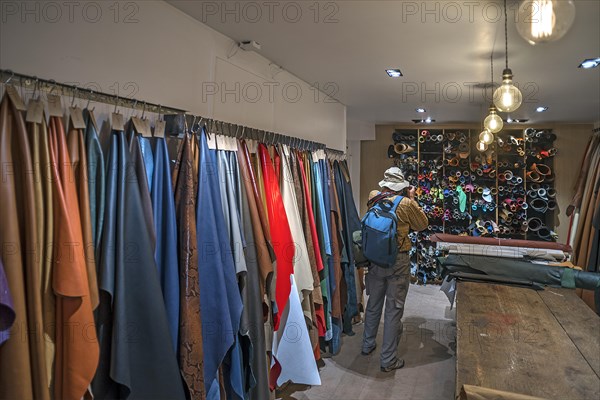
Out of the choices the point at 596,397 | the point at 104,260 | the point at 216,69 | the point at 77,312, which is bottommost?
the point at 596,397

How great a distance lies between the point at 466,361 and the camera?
1.53m

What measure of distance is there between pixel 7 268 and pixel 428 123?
577cm

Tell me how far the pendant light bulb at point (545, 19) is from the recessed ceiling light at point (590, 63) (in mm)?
2250

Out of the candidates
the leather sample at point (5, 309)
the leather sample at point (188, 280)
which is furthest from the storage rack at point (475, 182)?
the leather sample at point (5, 309)

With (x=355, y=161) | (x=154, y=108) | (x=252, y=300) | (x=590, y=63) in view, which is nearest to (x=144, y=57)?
(x=154, y=108)

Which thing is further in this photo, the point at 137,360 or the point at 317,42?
the point at 317,42

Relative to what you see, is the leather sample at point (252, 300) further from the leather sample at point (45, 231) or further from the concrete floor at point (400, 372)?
the leather sample at point (45, 231)

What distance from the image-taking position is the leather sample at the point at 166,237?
1.58 meters

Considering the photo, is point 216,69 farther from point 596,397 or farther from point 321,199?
point 596,397

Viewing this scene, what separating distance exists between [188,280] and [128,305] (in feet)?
0.96

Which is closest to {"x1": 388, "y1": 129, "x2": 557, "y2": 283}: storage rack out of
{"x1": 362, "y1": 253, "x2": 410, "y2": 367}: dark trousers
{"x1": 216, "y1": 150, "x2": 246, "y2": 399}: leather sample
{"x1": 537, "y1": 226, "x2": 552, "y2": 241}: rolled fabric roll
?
{"x1": 537, "y1": 226, "x2": 552, "y2": 241}: rolled fabric roll

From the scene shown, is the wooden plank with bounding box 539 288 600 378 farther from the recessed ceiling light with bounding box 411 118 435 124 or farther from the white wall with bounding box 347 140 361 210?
the white wall with bounding box 347 140 361 210

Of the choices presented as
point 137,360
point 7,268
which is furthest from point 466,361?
point 7,268

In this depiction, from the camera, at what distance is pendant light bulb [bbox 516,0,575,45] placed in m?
0.88
